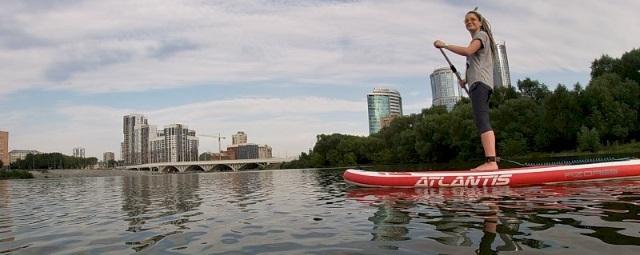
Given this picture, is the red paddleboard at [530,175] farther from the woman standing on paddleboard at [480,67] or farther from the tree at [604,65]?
the tree at [604,65]

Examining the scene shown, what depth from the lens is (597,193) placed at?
28.8ft

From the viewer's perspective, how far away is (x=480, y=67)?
10484 mm

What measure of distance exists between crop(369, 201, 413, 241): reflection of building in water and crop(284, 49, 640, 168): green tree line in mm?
59115

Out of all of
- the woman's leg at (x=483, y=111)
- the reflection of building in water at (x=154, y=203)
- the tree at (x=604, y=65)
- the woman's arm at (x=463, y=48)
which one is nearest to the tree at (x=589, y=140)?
the tree at (x=604, y=65)

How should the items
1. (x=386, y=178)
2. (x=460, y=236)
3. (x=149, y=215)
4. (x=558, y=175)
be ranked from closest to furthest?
(x=460, y=236), (x=149, y=215), (x=558, y=175), (x=386, y=178)

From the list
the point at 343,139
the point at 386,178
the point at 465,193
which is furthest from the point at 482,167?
the point at 343,139

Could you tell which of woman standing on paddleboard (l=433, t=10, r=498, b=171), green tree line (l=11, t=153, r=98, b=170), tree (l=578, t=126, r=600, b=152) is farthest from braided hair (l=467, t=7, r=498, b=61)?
green tree line (l=11, t=153, r=98, b=170)

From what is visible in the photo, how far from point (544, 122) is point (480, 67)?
64.1 meters

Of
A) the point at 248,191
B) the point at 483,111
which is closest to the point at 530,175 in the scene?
the point at 483,111

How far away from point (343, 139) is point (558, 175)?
119m

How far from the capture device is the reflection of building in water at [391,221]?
17.9 feet

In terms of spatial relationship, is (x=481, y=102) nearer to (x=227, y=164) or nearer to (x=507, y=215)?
(x=507, y=215)

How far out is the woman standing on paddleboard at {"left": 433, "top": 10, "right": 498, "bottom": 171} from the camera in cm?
1026

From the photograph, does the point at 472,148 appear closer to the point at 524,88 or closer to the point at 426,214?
the point at 524,88
